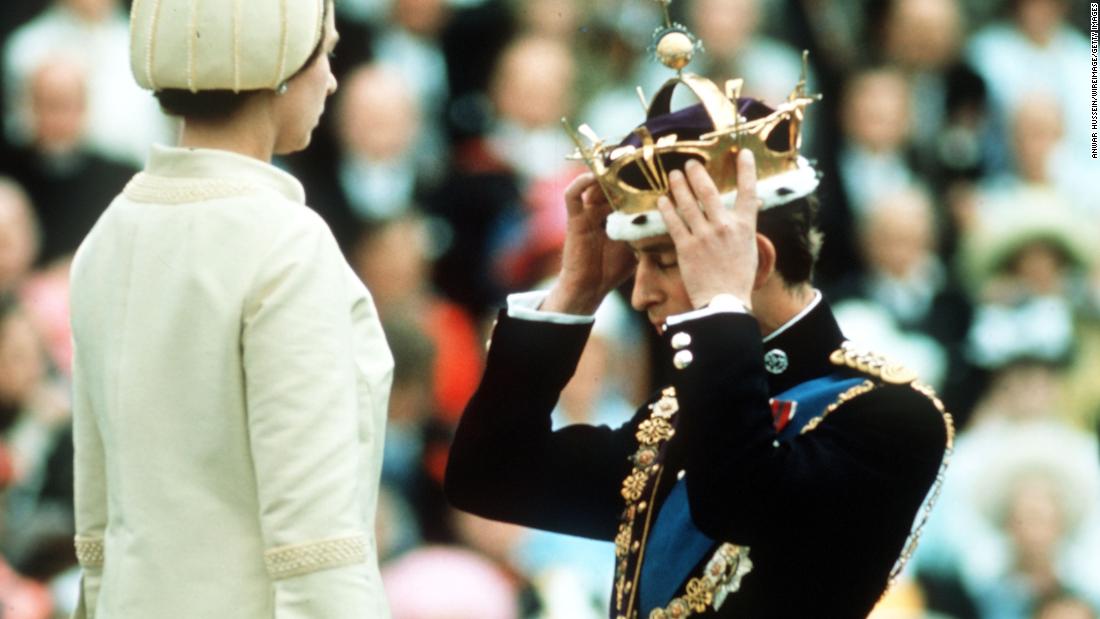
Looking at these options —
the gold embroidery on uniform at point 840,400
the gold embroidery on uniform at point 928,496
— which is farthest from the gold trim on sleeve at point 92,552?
the gold embroidery on uniform at point 928,496

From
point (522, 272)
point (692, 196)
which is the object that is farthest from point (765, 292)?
point (522, 272)

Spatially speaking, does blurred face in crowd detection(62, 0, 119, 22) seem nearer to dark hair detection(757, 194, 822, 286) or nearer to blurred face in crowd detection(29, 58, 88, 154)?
blurred face in crowd detection(29, 58, 88, 154)

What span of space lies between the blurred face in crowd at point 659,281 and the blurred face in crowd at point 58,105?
114 inches

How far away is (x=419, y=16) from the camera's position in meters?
5.53

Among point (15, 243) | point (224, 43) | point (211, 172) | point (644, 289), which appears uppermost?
point (224, 43)

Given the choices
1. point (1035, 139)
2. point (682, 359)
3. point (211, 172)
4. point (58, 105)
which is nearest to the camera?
point (211, 172)

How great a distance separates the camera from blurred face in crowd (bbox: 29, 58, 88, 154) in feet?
17.4

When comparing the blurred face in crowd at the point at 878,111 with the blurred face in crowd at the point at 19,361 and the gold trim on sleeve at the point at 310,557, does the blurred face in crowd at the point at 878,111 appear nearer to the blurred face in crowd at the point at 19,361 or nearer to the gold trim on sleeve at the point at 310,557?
the blurred face in crowd at the point at 19,361

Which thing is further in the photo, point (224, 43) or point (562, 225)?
point (562, 225)

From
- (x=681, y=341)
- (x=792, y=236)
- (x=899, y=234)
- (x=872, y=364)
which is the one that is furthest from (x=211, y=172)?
(x=899, y=234)

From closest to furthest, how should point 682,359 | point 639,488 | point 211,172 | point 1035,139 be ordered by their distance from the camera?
point 211,172 → point 682,359 → point 639,488 → point 1035,139

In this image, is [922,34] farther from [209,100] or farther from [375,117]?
[209,100]

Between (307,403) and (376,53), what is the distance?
10.7 ft

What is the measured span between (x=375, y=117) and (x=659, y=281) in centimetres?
280
